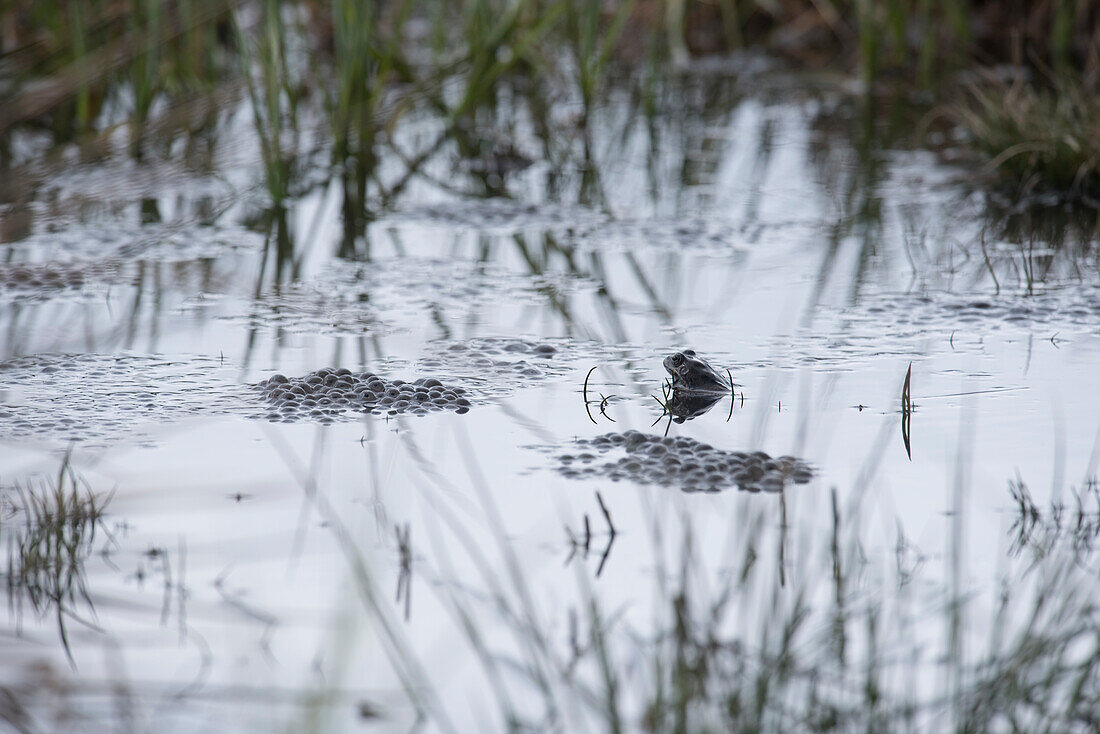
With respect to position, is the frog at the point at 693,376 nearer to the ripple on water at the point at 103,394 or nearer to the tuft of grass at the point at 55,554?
the ripple on water at the point at 103,394

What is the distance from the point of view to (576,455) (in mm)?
2734

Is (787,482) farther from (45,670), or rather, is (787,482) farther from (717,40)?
(717,40)

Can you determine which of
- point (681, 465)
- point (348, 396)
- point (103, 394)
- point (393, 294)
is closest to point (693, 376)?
point (681, 465)

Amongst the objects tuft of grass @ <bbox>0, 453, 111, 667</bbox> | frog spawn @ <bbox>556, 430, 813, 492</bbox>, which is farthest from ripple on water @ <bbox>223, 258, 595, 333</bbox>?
tuft of grass @ <bbox>0, 453, 111, 667</bbox>

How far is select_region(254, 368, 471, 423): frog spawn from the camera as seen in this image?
2986 millimetres

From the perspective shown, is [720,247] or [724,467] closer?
[724,467]

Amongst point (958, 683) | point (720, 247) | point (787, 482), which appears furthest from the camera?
point (720, 247)

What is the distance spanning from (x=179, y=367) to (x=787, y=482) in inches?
60.4

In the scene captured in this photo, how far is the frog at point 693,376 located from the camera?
10.0 feet

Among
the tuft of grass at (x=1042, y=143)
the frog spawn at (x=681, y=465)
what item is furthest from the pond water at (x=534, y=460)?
the tuft of grass at (x=1042, y=143)

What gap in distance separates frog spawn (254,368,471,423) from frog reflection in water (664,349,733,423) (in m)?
0.47

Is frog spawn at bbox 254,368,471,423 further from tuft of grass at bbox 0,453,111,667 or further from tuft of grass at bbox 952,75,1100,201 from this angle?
tuft of grass at bbox 952,75,1100,201

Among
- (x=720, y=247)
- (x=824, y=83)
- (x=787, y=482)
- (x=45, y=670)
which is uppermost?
(x=824, y=83)

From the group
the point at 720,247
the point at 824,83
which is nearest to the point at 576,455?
the point at 720,247
